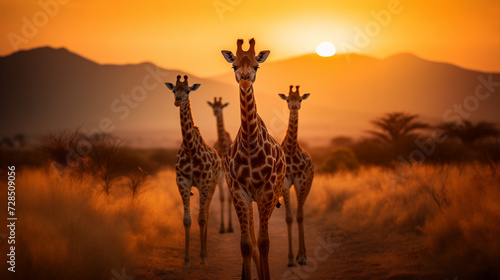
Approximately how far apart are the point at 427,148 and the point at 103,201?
18.2 metres

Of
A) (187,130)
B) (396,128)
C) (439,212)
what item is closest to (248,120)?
(187,130)

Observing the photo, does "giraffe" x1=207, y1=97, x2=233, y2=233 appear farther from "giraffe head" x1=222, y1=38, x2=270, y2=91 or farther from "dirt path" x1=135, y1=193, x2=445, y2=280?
"giraffe head" x1=222, y1=38, x2=270, y2=91

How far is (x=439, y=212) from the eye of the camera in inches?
373

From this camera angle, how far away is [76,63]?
14675 cm

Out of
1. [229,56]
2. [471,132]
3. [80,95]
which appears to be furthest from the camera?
[80,95]

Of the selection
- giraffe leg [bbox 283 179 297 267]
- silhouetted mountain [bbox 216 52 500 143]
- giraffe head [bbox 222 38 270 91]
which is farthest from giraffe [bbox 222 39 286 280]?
silhouetted mountain [bbox 216 52 500 143]

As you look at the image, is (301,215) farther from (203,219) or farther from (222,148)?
(222,148)

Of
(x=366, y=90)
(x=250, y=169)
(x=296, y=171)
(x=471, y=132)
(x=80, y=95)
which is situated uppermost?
(x=366, y=90)

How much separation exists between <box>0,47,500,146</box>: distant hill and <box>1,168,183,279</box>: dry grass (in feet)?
333

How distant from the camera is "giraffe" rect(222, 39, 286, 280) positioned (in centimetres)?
668

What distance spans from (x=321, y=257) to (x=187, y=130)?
4.49 metres

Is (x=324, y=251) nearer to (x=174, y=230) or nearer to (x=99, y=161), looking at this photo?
(x=174, y=230)

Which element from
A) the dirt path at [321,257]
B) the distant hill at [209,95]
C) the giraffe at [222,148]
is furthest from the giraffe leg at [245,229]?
the distant hill at [209,95]

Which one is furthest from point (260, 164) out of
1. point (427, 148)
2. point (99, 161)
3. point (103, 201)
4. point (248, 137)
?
point (427, 148)
